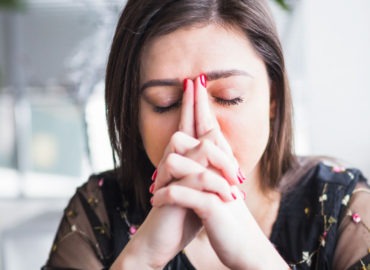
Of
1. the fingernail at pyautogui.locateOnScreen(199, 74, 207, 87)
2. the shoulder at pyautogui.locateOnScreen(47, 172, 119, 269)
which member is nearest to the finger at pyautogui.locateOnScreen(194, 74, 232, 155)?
the fingernail at pyautogui.locateOnScreen(199, 74, 207, 87)

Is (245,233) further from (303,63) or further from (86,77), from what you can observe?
(303,63)

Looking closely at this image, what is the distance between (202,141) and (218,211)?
10 cm

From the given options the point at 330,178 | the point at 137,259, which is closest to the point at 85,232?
the point at 137,259

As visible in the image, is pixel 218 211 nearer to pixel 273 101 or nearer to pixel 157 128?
pixel 157 128

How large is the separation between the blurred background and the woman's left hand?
2.20 ft

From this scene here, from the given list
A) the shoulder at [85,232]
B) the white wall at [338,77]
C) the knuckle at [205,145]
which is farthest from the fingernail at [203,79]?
the white wall at [338,77]

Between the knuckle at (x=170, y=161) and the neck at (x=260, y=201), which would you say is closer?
the knuckle at (x=170, y=161)

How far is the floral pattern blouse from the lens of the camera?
0.95m

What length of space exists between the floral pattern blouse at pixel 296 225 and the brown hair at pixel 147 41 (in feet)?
0.21

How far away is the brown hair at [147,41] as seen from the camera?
869 millimetres

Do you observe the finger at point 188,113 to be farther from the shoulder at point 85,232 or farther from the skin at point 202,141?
the shoulder at point 85,232

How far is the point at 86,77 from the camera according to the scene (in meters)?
1.90

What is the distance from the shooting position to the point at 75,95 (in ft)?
6.39

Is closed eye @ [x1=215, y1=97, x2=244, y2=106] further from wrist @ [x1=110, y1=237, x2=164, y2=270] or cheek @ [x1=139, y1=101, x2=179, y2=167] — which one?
wrist @ [x1=110, y1=237, x2=164, y2=270]
